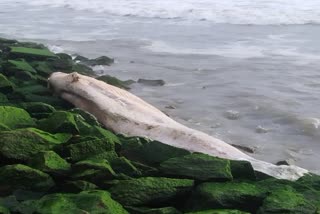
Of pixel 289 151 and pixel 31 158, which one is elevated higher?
pixel 31 158

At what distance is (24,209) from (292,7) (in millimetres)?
18444

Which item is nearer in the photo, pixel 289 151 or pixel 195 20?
pixel 289 151

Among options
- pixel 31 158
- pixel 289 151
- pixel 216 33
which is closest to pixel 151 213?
pixel 31 158

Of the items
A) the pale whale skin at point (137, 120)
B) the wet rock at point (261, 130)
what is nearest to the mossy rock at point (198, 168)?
the pale whale skin at point (137, 120)

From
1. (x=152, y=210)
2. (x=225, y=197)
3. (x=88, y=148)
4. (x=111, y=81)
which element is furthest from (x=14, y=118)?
(x=111, y=81)

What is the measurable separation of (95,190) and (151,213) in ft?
1.39

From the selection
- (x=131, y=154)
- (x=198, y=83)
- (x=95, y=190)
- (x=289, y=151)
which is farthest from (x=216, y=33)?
(x=95, y=190)

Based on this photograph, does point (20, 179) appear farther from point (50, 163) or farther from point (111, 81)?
point (111, 81)

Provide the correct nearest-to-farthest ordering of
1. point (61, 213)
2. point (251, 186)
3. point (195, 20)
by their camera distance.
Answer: point (61, 213)
point (251, 186)
point (195, 20)

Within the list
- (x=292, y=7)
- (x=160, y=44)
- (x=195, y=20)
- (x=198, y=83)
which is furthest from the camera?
(x=292, y=7)

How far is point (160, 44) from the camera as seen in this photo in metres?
12.8

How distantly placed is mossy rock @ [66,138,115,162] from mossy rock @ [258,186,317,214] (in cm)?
134

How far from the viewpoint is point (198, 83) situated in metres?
8.77

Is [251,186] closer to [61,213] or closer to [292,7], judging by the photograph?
[61,213]
